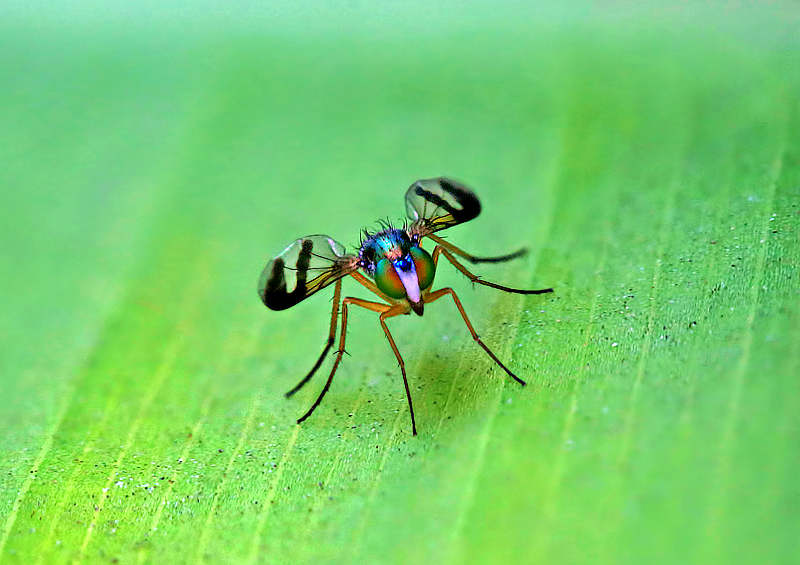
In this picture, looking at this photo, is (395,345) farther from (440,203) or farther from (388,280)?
(440,203)

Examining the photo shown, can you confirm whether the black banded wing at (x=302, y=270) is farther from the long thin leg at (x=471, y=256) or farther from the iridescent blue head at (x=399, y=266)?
the long thin leg at (x=471, y=256)

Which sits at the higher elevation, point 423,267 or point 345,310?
point 423,267

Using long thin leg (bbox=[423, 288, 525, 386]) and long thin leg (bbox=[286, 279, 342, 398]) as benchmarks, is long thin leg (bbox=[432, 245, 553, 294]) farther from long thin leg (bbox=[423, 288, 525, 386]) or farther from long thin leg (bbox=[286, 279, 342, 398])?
long thin leg (bbox=[286, 279, 342, 398])

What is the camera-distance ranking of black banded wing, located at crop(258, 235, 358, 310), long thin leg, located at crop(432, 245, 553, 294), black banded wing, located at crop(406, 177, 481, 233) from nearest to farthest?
black banded wing, located at crop(258, 235, 358, 310)
long thin leg, located at crop(432, 245, 553, 294)
black banded wing, located at crop(406, 177, 481, 233)

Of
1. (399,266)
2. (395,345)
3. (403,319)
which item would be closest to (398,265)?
(399,266)

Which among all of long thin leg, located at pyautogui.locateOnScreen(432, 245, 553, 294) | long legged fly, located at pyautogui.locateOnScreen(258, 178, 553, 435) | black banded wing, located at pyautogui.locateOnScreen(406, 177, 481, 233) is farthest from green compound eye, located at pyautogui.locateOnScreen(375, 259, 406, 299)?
black banded wing, located at pyautogui.locateOnScreen(406, 177, 481, 233)

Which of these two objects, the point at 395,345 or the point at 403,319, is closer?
the point at 395,345
